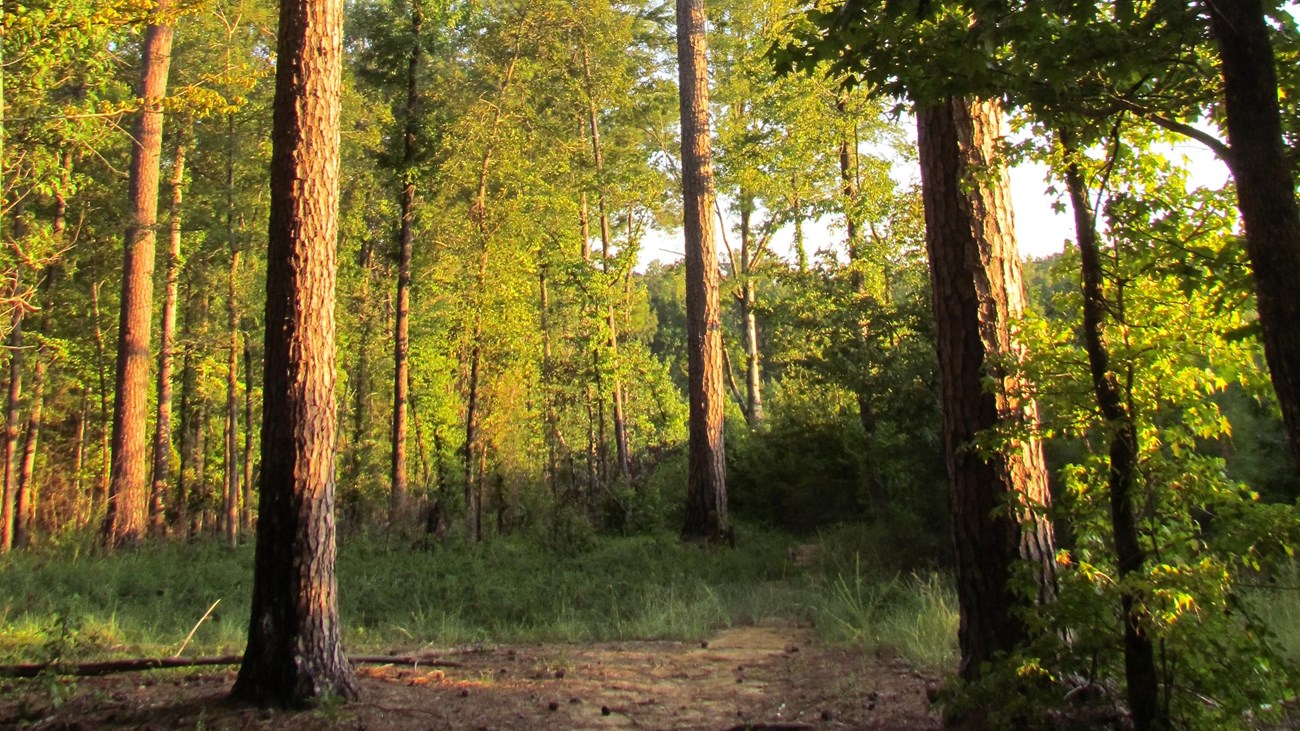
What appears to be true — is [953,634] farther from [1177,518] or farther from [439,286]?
[439,286]

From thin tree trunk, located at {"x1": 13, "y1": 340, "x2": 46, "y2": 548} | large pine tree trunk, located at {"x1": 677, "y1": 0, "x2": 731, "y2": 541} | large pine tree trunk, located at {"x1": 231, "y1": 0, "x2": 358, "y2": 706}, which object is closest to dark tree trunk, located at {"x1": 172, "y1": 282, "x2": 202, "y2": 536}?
thin tree trunk, located at {"x1": 13, "y1": 340, "x2": 46, "y2": 548}

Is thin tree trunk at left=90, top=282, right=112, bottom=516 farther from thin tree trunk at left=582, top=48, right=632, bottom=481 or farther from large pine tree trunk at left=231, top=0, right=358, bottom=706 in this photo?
large pine tree trunk at left=231, top=0, right=358, bottom=706

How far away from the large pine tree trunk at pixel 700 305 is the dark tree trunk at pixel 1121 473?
34.1 feet

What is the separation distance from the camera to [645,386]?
27.2 m

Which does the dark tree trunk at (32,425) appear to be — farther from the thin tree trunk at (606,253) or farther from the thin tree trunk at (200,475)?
the thin tree trunk at (606,253)

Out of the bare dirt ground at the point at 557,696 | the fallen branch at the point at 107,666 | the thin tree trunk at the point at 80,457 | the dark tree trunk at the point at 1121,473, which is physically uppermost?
the thin tree trunk at the point at 80,457

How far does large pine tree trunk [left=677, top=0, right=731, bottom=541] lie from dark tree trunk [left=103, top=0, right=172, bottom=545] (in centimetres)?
935

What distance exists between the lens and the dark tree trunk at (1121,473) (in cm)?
358

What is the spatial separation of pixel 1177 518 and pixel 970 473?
1.00 m

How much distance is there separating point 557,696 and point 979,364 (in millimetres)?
3379

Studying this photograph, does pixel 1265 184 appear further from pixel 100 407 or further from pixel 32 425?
pixel 100 407

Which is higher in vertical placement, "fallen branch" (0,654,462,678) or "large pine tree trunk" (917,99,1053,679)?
"large pine tree trunk" (917,99,1053,679)

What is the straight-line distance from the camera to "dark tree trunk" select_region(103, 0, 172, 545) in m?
15.2

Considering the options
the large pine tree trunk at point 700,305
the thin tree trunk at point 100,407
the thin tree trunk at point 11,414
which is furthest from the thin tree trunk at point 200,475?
the large pine tree trunk at point 700,305
